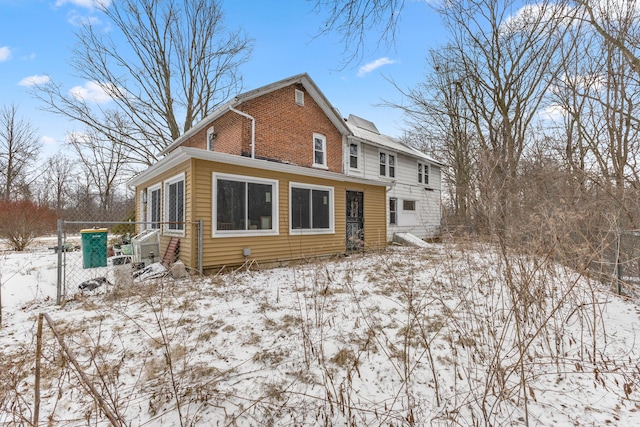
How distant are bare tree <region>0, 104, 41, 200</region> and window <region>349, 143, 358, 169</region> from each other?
21.9m

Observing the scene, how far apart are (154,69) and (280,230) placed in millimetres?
13579

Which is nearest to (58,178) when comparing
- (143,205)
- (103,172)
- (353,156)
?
(103,172)

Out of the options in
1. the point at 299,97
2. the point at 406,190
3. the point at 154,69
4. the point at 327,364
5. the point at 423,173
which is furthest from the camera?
the point at 423,173

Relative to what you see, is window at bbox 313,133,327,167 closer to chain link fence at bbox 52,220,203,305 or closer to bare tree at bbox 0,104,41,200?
chain link fence at bbox 52,220,203,305

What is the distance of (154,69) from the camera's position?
14.9 meters

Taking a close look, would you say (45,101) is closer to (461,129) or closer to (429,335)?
(429,335)

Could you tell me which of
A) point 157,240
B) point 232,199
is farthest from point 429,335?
point 157,240

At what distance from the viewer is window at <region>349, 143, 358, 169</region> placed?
12.4 meters

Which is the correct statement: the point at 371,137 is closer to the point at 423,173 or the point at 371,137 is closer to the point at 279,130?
the point at 423,173

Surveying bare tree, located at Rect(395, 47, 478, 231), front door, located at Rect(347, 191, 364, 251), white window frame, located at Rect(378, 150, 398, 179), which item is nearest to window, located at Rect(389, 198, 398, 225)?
white window frame, located at Rect(378, 150, 398, 179)

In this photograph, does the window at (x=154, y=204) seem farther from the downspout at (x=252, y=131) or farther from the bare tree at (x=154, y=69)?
the bare tree at (x=154, y=69)

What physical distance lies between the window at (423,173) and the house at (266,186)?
318cm

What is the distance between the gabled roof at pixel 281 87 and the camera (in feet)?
29.5

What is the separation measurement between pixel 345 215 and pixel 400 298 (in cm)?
513
